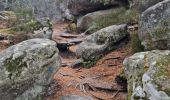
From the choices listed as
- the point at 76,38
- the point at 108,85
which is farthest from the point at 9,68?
the point at 76,38

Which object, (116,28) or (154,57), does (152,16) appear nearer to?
(154,57)

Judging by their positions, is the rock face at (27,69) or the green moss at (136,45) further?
the green moss at (136,45)

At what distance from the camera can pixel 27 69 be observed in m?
7.94

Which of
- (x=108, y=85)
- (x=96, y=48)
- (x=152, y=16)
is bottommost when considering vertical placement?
(x=108, y=85)

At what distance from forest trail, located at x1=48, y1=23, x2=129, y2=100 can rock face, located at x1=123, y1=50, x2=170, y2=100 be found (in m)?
1.06

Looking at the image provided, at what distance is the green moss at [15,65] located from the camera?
781 centimetres

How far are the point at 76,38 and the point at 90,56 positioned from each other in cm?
631

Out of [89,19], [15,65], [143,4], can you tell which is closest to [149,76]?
[15,65]

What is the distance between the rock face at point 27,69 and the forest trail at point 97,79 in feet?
1.98

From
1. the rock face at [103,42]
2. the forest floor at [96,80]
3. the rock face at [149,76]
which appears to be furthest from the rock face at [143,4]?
the rock face at [149,76]

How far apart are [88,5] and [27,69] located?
12.0 m

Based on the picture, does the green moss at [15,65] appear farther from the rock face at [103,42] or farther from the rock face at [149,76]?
the rock face at [103,42]

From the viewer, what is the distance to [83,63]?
37.1ft

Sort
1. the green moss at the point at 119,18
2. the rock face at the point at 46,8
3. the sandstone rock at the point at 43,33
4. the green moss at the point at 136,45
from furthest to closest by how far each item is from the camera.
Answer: the rock face at the point at 46,8, the sandstone rock at the point at 43,33, the green moss at the point at 119,18, the green moss at the point at 136,45
